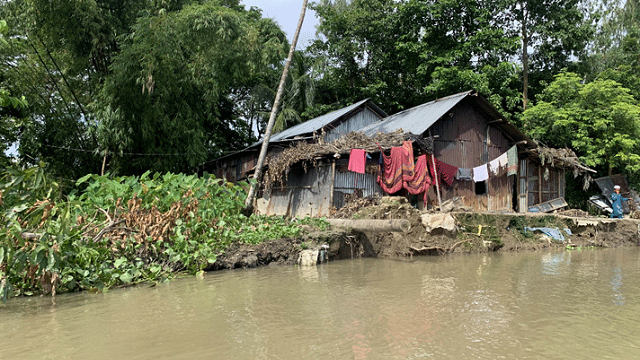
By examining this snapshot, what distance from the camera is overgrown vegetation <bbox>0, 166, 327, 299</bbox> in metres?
5.21

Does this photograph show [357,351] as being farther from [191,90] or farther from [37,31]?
[37,31]

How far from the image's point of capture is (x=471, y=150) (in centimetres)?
1507

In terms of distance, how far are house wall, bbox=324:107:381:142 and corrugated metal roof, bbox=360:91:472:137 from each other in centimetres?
97

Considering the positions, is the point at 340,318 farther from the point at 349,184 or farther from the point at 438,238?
the point at 349,184

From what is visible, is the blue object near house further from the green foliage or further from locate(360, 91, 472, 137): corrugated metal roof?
the green foliage

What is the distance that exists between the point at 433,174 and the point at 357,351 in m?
10.7

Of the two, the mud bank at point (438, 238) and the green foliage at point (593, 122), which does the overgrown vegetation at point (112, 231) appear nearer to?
the mud bank at point (438, 238)

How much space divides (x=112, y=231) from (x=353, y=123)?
13.1 meters

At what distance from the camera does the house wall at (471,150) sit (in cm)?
1445

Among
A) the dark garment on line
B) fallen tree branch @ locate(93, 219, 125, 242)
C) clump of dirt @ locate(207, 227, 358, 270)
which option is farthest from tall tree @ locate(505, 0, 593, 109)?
fallen tree branch @ locate(93, 219, 125, 242)

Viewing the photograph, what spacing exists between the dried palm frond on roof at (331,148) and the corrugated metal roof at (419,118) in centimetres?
83

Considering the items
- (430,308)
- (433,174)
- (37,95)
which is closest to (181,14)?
(37,95)

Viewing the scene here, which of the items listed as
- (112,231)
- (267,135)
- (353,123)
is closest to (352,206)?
(267,135)

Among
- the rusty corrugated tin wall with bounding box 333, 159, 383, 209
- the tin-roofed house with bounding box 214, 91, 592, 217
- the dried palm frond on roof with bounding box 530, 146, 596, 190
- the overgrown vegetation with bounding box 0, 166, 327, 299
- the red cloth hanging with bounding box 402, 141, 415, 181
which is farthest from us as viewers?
the dried palm frond on roof with bounding box 530, 146, 596, 190
